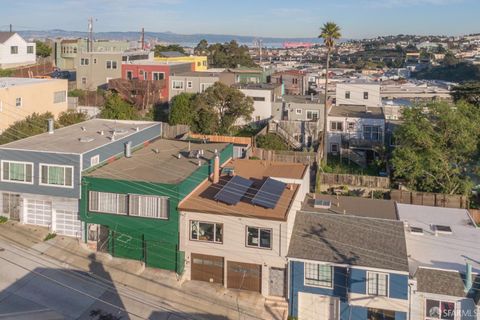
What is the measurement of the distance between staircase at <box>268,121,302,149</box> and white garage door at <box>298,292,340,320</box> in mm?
20194

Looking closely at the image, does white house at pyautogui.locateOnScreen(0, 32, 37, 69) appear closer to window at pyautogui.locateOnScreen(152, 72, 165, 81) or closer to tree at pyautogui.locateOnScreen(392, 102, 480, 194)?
window at pyautogui.locateOnScreen(152, 72, 165, 81)

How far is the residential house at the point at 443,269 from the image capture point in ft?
56.4

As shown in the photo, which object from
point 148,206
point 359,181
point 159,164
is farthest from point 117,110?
point 148,206

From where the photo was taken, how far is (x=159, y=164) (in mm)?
23109

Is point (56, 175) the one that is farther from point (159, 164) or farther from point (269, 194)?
point (269, 194)

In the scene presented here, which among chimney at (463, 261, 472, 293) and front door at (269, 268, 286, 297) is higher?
chimney at (463, 261, 472, 293)

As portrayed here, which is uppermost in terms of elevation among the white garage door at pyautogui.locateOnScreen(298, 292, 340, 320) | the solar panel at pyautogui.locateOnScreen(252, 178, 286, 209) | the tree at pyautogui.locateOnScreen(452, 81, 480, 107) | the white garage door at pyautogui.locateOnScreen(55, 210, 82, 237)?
the tree at pyautogui.locateOnScreen(452, 81, 480, 107)

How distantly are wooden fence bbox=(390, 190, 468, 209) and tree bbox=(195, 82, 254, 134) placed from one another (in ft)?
47.1

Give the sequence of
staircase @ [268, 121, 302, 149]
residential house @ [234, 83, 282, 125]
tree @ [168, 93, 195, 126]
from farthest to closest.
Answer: residential house @ [234, 83, 282, 125], tree @ [168, 93, 195, 126], staircase @ [268, 121, 302, 149]

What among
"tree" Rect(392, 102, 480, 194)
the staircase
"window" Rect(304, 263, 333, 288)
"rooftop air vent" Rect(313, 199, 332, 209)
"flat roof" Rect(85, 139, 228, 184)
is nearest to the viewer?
"window" Rect(304, 263, 333, 288)

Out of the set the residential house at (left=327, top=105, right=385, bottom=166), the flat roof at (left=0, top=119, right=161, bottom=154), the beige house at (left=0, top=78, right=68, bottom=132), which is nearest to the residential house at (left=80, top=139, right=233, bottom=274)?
the flat roof at (left=0, top=119, right=161, bottom=154)

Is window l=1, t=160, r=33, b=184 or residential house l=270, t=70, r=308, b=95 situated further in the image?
residential house l=270, t=70, r=308, b=95

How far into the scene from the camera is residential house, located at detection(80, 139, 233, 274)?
19906mm

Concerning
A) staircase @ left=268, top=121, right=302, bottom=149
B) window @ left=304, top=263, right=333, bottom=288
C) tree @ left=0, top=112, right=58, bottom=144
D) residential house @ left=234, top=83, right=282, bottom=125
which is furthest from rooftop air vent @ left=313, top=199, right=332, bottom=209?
residential house @ left=234, top=83, right=282, bottom=125
